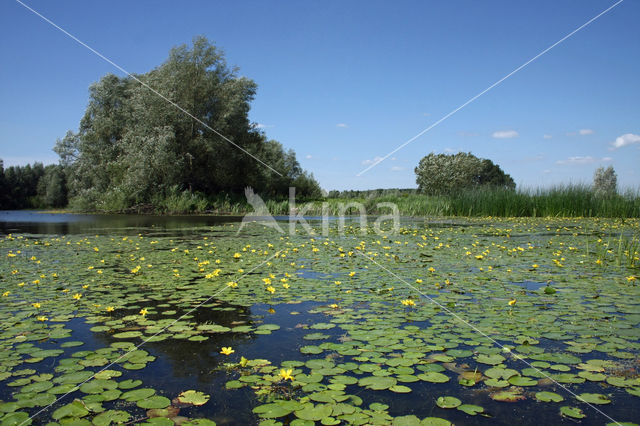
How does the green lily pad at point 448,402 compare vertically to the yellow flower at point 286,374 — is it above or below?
below

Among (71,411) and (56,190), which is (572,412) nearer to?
(71,411)

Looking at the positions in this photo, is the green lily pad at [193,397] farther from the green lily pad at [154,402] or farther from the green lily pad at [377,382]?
the green lily pad at [377,382]

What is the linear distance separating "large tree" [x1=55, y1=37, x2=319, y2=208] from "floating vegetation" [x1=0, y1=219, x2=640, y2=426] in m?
20.7

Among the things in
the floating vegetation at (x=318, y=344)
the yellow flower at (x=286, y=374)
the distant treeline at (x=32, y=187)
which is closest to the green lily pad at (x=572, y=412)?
the floating vegetation at (x=318, y=344)

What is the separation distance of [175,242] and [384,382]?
26.9ft

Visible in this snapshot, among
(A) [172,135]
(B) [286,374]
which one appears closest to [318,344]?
(B) [286,374]

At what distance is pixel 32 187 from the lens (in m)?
53.7

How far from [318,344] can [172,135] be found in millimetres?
24295

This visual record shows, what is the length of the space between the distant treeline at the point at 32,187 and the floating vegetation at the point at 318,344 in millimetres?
41292

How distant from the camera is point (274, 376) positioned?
2.52m

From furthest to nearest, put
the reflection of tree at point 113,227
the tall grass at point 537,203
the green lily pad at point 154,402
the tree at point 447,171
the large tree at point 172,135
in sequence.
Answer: the tree at point 447,171, the large tree at point 172,135, the tall grass at point 537,203, the reflection of tree at point 113,227, the green lily pad at point 154,402

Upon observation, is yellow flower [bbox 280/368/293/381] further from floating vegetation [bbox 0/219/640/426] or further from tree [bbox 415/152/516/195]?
tree [bbox 415/152/516/195]

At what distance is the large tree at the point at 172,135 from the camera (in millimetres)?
25656

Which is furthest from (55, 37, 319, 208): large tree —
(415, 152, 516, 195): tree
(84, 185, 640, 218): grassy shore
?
(415, 152, 516, 195): tree
